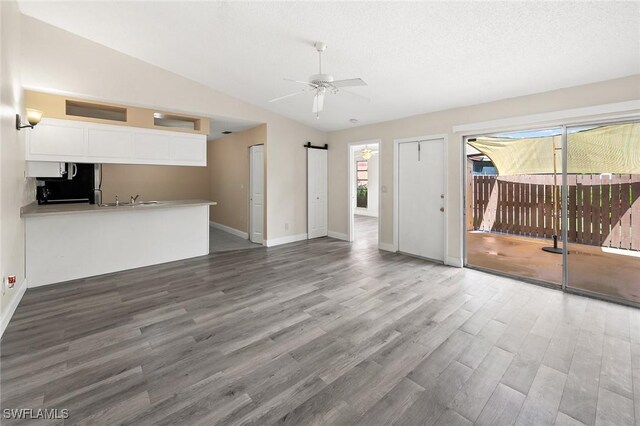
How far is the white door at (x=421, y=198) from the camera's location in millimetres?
5066

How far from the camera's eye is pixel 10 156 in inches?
119

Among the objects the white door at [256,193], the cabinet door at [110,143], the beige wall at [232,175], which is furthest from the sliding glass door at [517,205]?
the cabinet door at [110,143]

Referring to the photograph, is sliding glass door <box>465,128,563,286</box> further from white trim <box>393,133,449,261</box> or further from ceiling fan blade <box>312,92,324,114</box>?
ceiling fan blade <box>312,92,324,114</box>

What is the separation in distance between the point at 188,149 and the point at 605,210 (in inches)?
283

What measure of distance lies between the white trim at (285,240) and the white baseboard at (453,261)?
328 centimetres

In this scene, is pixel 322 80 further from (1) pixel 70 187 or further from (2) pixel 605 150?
(1) pixel 70 187

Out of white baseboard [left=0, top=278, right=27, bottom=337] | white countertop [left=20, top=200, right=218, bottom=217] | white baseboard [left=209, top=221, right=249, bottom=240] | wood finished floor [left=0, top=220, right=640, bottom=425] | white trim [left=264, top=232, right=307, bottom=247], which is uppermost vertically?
white countertop [left=20, top=200, right=218, bottom=217]

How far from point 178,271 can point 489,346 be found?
13.9 ft

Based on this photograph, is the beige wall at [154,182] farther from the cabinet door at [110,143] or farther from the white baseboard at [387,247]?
the white baseboard at [387,247]

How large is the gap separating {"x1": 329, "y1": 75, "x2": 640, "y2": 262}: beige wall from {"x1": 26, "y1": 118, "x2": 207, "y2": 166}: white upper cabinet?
123 inches

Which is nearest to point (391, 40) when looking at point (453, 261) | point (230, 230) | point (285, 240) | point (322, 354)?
point (322, 354)

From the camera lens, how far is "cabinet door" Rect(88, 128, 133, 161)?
170 inches

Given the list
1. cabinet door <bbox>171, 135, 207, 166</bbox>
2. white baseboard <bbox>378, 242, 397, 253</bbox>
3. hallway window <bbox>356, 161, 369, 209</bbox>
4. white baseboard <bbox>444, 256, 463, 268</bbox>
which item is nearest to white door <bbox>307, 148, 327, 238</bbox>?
white baseboard <bbox>378, 242, 397, 253</bbox>

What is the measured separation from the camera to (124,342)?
99.6 inches
